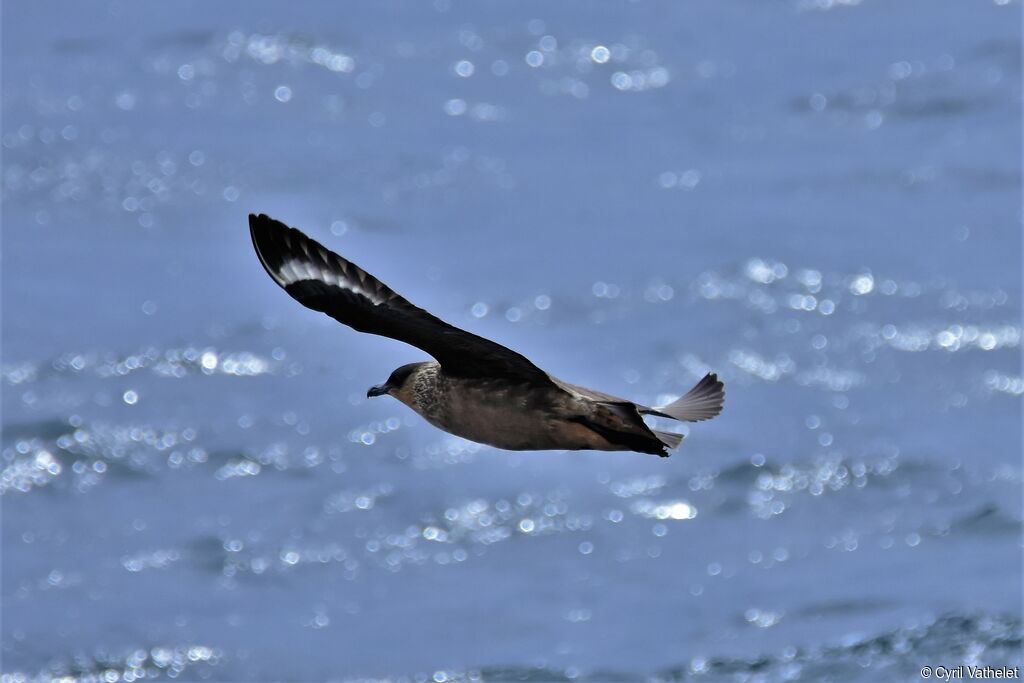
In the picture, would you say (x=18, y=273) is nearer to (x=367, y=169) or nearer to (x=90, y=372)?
(x=90, y=372)

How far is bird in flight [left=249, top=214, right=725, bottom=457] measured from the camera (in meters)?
7.30

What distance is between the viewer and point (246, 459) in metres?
39.0

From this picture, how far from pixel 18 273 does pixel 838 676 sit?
70.9ft

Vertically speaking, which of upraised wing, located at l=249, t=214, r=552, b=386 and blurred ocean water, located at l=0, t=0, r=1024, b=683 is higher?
blurred ocean water, located at l=0, t=0, r=1024, b=683

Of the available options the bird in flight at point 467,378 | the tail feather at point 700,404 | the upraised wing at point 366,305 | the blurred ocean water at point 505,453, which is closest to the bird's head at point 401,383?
the bird in flight at point 467,378

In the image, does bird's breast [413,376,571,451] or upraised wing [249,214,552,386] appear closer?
upraised wing [249,214,552,386]

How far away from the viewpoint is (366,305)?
7359 millimetres

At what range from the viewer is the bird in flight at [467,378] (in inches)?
287

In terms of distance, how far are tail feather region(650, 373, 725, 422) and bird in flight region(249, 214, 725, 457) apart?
1.07 feet

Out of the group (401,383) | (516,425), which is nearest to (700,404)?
(516,425)

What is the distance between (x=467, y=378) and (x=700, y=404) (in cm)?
127

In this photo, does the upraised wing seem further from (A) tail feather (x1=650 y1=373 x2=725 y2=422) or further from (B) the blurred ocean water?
(B) the blurred ocean water

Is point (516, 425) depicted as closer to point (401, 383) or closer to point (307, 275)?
point (401, 383)

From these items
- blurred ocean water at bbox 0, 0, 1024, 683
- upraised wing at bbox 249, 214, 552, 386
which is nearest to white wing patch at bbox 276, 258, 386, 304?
upraised wing at bbox 249, 214, 552, 386
